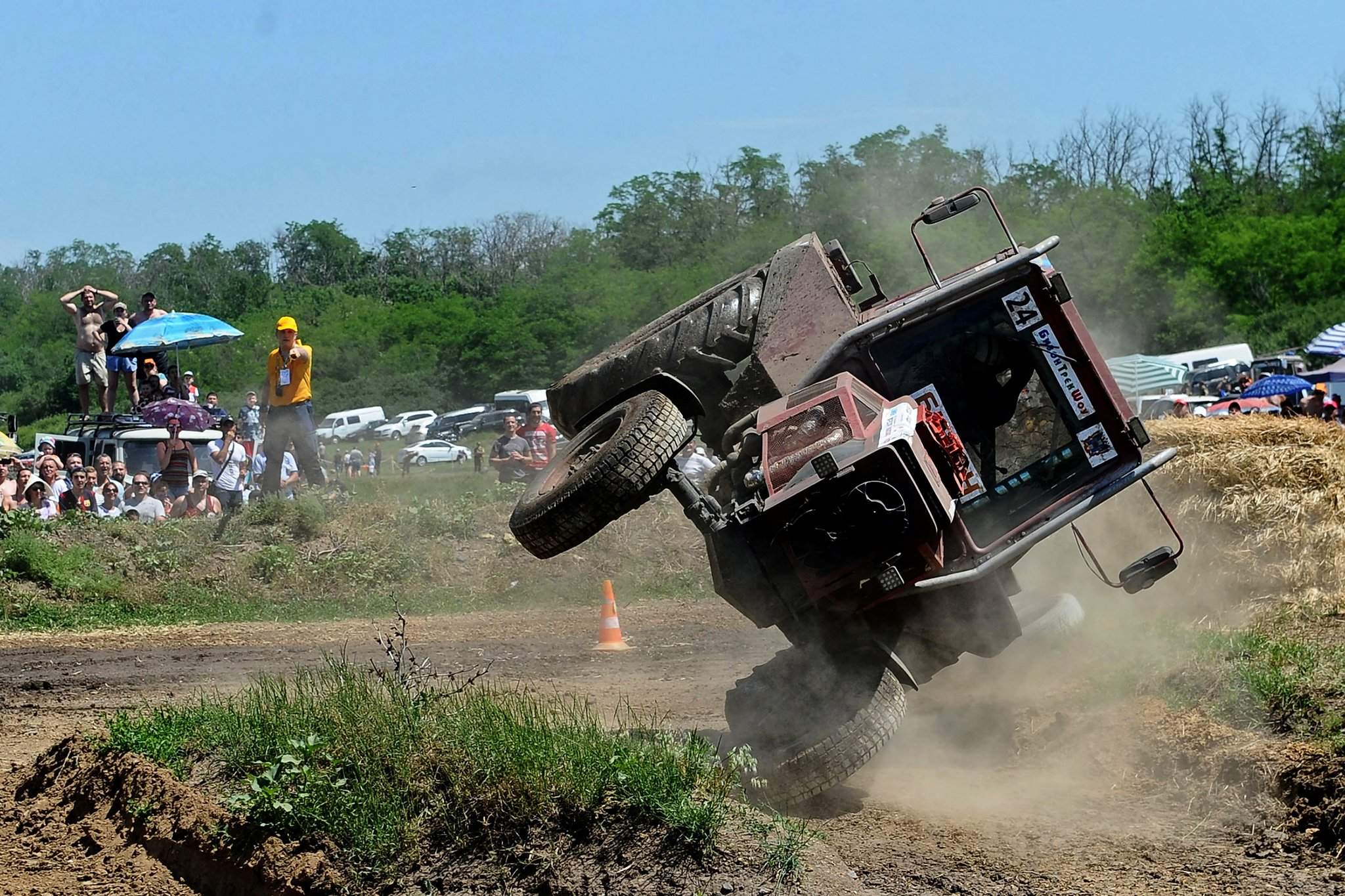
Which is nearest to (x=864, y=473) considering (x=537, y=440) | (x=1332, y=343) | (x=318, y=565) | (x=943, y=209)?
(x=943, y=209)

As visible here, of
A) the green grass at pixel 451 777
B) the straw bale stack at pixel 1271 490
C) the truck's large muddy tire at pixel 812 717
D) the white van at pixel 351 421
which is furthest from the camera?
the white van at pixel 351 421

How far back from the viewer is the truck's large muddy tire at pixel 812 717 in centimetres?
600

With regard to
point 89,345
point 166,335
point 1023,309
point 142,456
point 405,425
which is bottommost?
point 1023,309

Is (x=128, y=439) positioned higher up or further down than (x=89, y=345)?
further down

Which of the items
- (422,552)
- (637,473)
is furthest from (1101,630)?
(422,552)

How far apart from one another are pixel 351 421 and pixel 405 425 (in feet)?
9.04

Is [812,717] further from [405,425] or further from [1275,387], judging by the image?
[405,425]

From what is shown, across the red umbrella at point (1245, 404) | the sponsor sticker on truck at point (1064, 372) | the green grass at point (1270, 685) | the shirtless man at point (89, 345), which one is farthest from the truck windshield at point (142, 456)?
the red umbrella at point (1245, 404)

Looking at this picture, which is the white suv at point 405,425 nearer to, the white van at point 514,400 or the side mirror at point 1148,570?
the white van at point 514,400

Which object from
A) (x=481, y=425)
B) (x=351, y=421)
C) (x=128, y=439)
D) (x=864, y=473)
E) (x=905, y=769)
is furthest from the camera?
(x=351, y=421)

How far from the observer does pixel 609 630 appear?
11.0 m

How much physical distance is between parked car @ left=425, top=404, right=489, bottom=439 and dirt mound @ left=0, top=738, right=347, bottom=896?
44.4 m

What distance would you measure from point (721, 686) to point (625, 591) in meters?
5.27

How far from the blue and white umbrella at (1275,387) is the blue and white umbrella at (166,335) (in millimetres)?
21172
